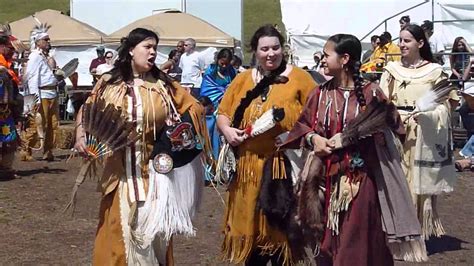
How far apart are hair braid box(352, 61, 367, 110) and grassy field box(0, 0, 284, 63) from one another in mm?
31306

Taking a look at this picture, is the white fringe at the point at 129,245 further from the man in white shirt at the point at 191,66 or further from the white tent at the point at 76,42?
the white tent at the point at 76,42

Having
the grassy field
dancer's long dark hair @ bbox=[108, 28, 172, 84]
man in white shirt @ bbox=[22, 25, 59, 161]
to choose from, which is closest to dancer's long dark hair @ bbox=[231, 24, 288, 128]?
dancer's long dark hair @ bbox=[108, 28, 172, 84]

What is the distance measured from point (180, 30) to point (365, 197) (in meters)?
16.6

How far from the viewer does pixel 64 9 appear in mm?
39719

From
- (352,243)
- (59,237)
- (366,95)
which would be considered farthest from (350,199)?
(59,237)

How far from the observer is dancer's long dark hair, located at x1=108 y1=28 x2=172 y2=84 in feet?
18.2

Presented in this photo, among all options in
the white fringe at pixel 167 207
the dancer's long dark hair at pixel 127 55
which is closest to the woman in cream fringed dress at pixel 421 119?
the white fringe at pixel 167 207

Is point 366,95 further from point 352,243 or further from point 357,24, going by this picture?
point 357,24

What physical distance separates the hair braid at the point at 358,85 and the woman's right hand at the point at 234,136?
2.96 ft

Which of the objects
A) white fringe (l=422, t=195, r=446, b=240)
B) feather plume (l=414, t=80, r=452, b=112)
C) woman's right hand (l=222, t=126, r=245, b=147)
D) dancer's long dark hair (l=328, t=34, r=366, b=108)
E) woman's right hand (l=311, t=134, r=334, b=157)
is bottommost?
white fringe (l=422, t=195, r=446, b=240)

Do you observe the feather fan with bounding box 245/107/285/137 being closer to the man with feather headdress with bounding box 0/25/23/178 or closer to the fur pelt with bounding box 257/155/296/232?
the fur pelt with bounding box 257/155/296/232

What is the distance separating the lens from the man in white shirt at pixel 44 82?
13.2 m

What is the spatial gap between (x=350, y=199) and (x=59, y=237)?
3862 mm

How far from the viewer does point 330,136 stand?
5.46 metres
